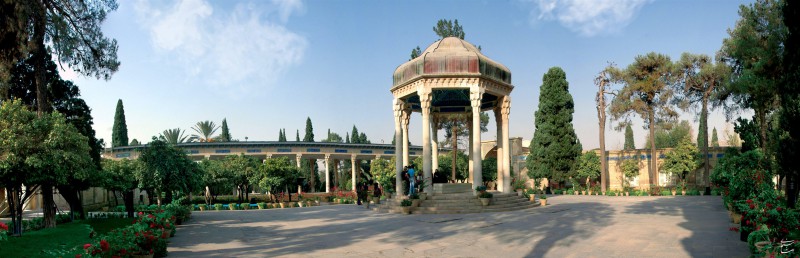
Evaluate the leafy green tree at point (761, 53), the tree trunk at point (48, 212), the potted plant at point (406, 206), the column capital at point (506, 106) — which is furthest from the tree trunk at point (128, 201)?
the leafy green tree at point (761, 53)

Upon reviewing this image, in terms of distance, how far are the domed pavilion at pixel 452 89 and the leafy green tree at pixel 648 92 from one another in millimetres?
16730

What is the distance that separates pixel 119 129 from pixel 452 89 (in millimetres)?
44410

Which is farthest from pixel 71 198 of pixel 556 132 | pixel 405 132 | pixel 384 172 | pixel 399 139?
pixel 556 132

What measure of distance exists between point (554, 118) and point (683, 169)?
10147 mm

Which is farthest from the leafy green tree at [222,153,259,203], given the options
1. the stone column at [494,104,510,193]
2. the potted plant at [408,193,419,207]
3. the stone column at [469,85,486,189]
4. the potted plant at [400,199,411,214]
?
the stone column at [469,85,486,189]

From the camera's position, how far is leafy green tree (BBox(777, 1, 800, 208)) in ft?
25.1

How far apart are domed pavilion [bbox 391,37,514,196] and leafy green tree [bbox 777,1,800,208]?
11958mm

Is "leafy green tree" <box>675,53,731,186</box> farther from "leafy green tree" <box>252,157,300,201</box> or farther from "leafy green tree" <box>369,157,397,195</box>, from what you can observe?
"leafy green tree" <box>252,157,300,201</box>

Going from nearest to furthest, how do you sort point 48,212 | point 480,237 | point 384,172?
point 480,237, point 48,212, point 384,172

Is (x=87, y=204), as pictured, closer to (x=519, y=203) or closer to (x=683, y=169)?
(x=519, y=203)

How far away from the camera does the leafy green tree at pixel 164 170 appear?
62.2ft

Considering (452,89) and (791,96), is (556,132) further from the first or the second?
(791,96)

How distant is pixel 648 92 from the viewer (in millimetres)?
34281

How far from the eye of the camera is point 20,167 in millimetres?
12133
